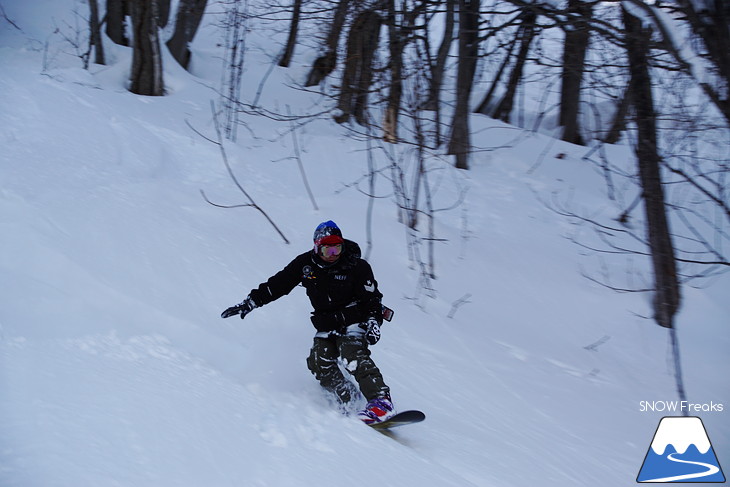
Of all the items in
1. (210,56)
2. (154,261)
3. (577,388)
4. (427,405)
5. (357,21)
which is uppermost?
(357,21)

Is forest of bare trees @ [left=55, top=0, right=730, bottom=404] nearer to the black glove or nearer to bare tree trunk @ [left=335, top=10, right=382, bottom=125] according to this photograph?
bare tree trunk @ [left=335, top=10, right=382, bottom=125]

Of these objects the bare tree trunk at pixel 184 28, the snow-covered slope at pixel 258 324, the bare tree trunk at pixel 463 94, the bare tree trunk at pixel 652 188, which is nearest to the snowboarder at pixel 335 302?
the snow-covered slope at pixel 258 324

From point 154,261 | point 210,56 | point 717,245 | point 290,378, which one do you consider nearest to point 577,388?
point 290,378

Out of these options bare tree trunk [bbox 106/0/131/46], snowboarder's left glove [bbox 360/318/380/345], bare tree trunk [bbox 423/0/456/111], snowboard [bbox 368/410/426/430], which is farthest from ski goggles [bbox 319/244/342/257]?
bare tree trunk [bbox 106/0/131/46]

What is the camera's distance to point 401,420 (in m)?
3.94

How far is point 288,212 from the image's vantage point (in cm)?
826

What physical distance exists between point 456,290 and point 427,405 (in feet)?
9.97

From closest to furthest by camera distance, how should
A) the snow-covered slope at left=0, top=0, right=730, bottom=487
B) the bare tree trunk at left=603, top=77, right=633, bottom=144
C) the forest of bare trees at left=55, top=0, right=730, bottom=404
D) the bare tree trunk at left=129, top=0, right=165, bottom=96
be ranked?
1. the snow-covered slope at left=0, top=0, right=730, bottom=487
2. the forest of bare trees at left=55, top=0, right=730, bottom=404
3. the bare tree trunk at left=603, top=77, right=633, bottom=144
4. the bare tree trunk at left=129, top=0, right=165, bottom=96

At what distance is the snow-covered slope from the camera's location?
10.2ft

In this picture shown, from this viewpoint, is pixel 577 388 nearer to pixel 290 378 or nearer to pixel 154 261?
pixel 290 378

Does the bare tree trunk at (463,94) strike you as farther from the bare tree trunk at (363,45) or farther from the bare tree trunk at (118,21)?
the bare tree trunk at (118,21)

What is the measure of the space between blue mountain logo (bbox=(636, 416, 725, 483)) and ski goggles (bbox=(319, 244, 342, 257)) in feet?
9.00

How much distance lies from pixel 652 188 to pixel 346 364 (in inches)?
192

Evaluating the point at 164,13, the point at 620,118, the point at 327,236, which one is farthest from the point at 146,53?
the point at 620,118
